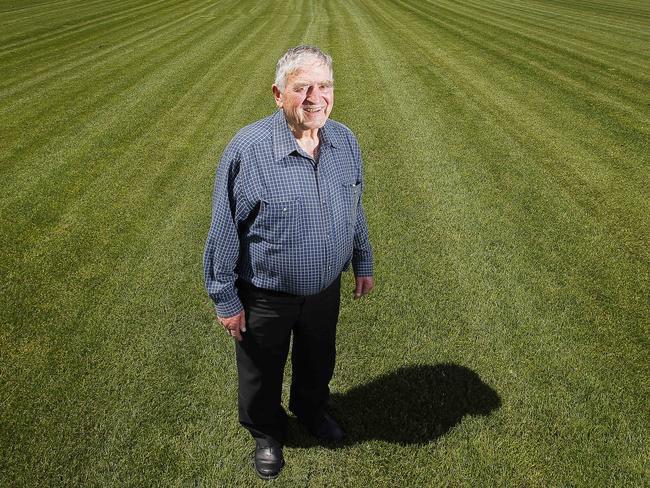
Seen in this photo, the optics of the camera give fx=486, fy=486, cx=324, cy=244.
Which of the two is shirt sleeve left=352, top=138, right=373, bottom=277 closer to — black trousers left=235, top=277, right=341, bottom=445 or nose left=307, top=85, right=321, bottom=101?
black trousers left=235, top=277, right=341, bottom=445

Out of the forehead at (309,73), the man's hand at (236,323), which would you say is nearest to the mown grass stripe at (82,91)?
the man's hand at (236,323)

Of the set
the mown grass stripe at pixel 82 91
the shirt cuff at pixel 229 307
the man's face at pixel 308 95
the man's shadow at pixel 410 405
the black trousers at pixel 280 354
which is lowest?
the man's shadow at pixel 410 405

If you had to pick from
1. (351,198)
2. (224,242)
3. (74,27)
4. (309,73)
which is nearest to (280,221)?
(224,242)

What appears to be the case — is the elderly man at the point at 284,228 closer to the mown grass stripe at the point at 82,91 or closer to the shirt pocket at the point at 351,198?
the shirt pocket at the point at 351,198

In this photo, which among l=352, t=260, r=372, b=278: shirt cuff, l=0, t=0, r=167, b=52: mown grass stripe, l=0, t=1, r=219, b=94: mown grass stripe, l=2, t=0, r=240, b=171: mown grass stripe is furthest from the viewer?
l=0, t=0, r=167, b=52: mown grass stripe

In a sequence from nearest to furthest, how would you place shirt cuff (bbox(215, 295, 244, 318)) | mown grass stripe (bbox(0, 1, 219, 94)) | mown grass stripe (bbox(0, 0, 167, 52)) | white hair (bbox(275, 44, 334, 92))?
1. white hair (bbox(275, 44, 334, 92))
2. shirt cuff (bbox(215, 295, 244, 318))
3. mown grass stripe (bbox(0, 1, 219, 94))
4. mown grass stripe (bbox(0, 0, 167, 52))

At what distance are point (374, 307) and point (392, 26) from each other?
1616cm

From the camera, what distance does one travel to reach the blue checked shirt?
2217mm

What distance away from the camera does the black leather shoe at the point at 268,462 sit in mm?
2844

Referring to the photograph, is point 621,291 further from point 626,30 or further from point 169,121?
Result: point 626,30

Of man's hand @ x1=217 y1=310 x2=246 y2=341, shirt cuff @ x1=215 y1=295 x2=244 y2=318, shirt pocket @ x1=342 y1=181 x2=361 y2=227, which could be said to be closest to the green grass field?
man's hand @ x1=217 y1=310 x2=246 y2=341

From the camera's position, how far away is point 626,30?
16703 millimetres

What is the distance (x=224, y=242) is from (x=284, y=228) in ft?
0.98

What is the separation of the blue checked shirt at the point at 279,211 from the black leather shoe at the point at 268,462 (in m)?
0.98
